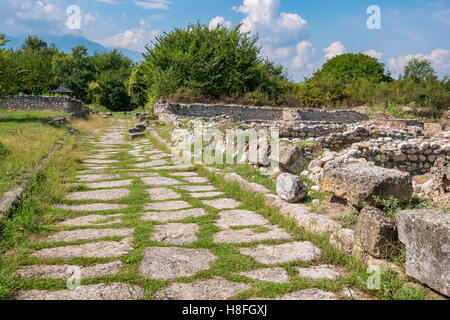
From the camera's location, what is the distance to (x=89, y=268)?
8.63ft

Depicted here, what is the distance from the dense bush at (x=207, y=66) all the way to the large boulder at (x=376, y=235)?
783 inches

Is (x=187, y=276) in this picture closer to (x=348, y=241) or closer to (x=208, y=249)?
(x=208, y=249)

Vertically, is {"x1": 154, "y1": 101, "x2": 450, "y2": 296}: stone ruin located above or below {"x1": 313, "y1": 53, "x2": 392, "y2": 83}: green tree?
below

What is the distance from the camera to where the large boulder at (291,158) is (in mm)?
5672

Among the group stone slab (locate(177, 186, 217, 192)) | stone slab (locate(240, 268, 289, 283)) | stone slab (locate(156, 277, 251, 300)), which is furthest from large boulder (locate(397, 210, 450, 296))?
stone slab (locate(177, 186, 217, 192))

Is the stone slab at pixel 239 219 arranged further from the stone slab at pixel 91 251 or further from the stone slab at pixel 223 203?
the stone slab at pixel 91 251

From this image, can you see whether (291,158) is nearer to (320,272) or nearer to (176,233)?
(176,233)

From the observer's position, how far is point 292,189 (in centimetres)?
413

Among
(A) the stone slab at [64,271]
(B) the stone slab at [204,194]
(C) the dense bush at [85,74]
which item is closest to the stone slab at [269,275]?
(A) the stone slab at [64,271]

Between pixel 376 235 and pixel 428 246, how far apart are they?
0.42m

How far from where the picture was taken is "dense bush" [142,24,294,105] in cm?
2231

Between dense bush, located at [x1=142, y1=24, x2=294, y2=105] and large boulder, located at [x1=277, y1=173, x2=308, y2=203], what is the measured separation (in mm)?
18320

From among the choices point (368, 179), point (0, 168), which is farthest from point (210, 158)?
point (368, 179)

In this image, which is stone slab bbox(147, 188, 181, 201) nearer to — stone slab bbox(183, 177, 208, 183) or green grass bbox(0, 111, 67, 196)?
stone slab bbox(183, 177, 208, 183)
